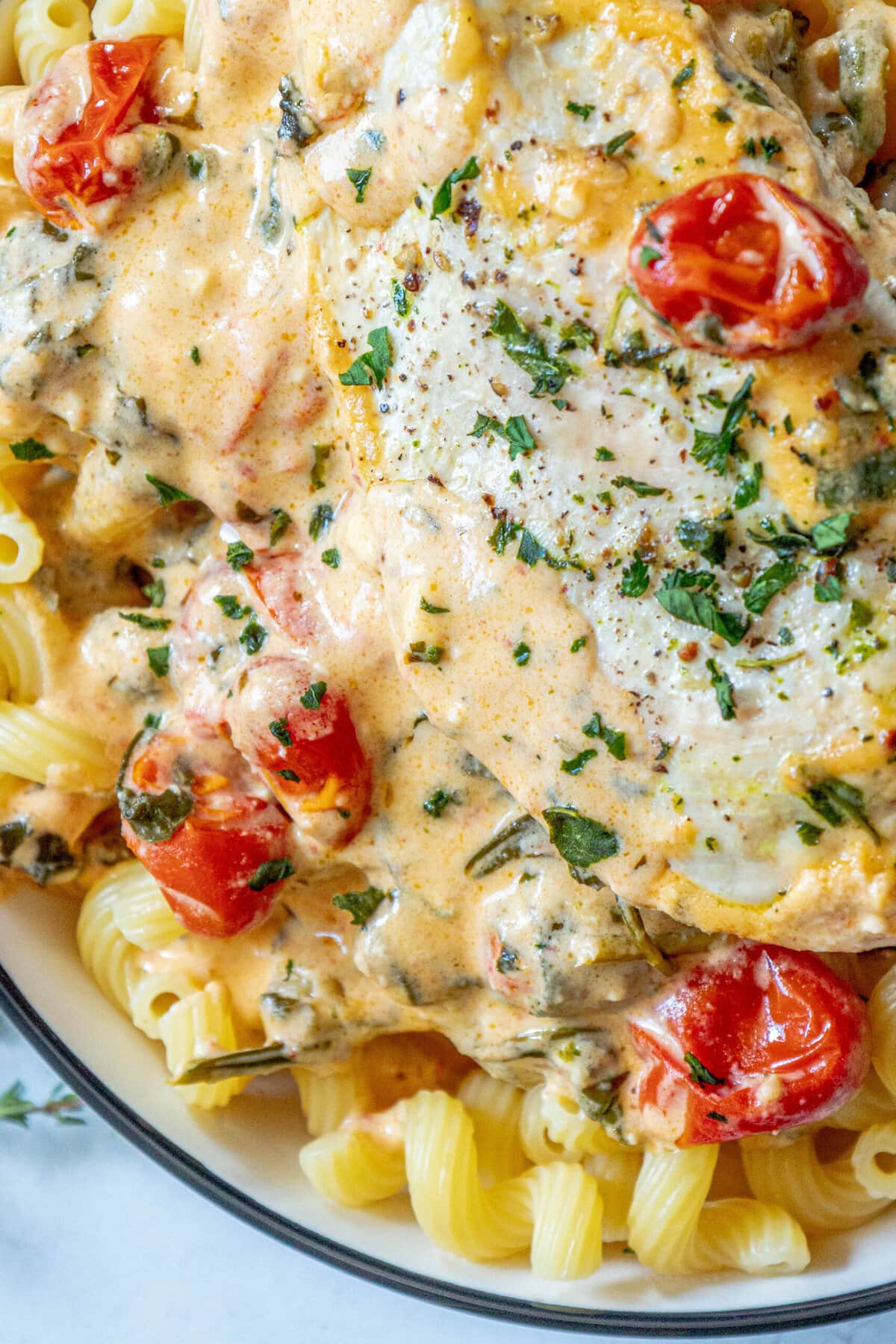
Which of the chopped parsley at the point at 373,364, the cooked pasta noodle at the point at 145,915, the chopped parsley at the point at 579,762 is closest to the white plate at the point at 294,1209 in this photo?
the cooked pasta noodle at the point at 145,915

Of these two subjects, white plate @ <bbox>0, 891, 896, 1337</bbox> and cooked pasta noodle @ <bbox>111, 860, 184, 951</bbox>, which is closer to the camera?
white plate @ <bbox>0, 891, 896, 1337</bbox>

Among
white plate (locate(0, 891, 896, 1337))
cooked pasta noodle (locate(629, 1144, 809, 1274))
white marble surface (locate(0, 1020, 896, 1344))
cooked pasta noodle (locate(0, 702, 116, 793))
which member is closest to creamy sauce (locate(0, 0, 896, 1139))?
cooked pasta noodle (locate(0, 702, 116, 793))

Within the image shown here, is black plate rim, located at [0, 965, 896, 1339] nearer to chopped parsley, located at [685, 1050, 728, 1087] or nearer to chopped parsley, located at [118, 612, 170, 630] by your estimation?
chopped parsley, located at [685, 1050, 728, 1087]

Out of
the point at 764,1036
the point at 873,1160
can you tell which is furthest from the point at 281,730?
the point at 873,1160

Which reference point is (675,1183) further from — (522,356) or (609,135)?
(609,135)

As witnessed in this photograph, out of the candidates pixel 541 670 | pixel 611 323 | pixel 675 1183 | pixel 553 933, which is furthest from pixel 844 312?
pixel 675 1183

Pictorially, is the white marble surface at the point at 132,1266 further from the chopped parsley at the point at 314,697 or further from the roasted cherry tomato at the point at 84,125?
the roasted cherry tomato at the point at 84,125

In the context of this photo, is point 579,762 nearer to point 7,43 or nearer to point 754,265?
point 754,265
